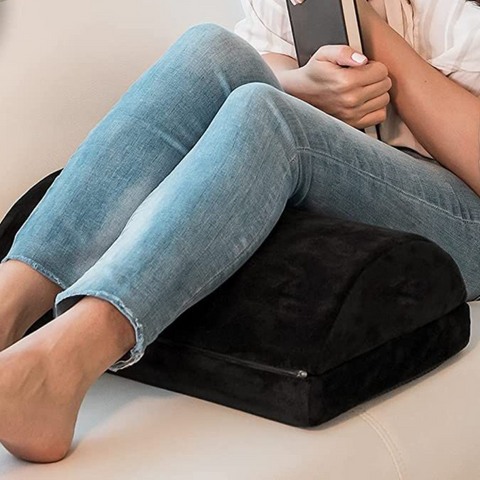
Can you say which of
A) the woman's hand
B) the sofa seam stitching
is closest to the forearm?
the woman's hand

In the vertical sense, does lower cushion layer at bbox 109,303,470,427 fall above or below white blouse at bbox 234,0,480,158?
below

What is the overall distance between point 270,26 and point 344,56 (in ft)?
0.77

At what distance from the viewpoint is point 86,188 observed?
1.11 metres

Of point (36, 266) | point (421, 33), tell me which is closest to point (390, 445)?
point (36, 266)

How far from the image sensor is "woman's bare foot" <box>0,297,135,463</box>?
2.85ft

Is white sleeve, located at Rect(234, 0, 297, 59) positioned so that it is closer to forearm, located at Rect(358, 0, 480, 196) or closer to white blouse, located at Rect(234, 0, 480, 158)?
white blouse, located at Rect(234, 0, 480, 158)

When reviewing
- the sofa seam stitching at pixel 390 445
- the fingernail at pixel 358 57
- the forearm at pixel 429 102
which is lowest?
the sofa seam stitching at pixel 390 445

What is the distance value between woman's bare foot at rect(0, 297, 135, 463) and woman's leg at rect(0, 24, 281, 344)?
149 millimetres

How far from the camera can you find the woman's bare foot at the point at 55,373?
0.87 m

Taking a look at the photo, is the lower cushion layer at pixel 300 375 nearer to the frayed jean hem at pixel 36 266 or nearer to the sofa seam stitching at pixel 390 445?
the sofa seam stitching at pixel 390 445

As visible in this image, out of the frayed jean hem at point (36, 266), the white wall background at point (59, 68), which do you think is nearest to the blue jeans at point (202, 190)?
the frayed jean hem at point (36, 266)

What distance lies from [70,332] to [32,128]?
0.65m

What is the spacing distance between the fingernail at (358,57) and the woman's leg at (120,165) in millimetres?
153

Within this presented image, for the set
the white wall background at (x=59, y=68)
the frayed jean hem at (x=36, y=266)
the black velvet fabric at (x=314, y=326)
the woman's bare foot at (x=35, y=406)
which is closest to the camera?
the woman's bare foot at (x=35, y=406)
